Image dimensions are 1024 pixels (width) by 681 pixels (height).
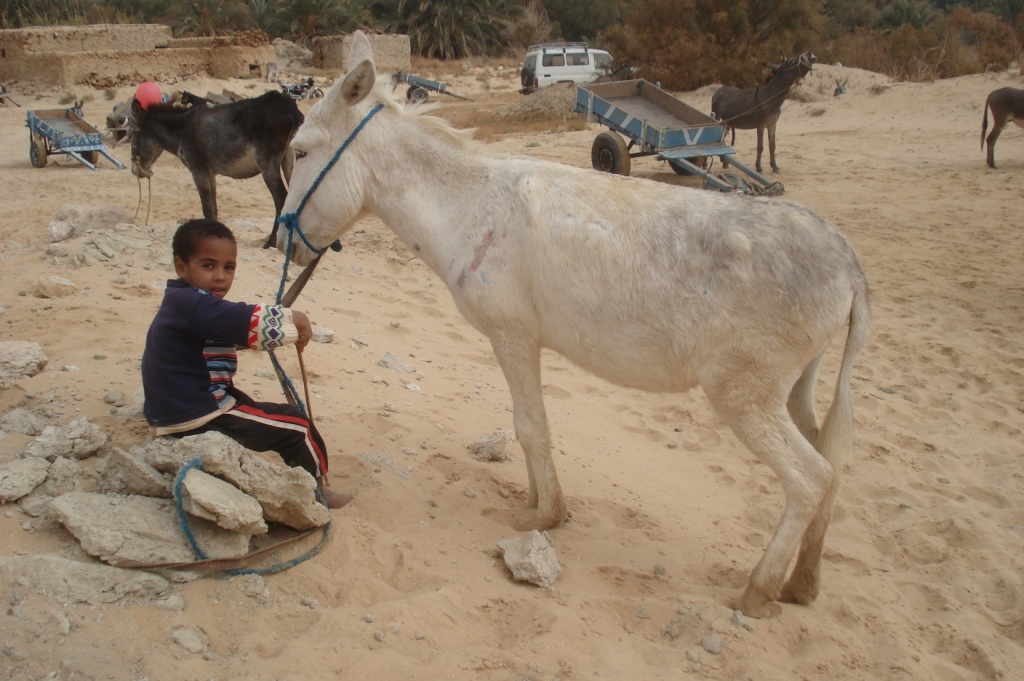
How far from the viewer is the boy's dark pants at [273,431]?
305 cm

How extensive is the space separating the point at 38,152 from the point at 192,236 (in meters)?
12.4

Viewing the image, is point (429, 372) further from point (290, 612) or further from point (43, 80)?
point (43, 80)

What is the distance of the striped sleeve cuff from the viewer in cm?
279

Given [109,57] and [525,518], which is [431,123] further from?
[109,57]

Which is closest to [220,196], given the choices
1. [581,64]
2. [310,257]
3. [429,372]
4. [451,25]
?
[429,372]

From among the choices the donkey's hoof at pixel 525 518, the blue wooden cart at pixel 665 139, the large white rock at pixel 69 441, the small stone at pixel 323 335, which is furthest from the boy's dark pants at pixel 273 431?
the blue wooden cart at pixel 665 139

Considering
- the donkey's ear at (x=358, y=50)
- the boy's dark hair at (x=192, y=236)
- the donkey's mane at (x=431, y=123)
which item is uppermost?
the donkey's ear at (x=358, y=50)

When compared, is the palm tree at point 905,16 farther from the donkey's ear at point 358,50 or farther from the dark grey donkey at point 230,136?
the donkey's ear at point 358,50

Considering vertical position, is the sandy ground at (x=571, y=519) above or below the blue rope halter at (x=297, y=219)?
below

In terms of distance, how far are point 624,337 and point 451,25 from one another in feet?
129

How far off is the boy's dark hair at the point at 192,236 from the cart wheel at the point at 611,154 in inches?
375

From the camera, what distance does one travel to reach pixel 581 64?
85.6 ft

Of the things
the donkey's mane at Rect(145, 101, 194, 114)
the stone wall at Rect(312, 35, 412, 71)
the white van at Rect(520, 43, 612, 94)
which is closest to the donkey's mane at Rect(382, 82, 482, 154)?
the donkey's mane at Rect(145, 101, 194, 114)

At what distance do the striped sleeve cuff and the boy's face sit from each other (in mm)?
283
